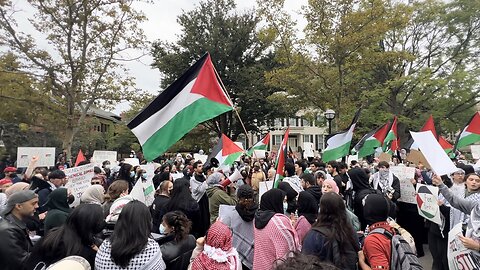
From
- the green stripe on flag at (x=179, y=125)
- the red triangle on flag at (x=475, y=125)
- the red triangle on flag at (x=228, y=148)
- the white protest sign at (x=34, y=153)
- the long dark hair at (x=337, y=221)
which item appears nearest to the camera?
the long dark hair at (x=337, y=221)

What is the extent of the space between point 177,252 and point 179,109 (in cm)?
278

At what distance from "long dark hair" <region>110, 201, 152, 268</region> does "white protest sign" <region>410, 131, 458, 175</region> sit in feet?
12.8

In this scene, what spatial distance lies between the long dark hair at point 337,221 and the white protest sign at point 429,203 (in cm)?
275

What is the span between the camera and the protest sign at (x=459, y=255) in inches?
145

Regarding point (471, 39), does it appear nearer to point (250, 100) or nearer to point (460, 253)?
point (250, 100)

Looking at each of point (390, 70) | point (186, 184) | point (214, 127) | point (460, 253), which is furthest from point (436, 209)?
point (214, 127)

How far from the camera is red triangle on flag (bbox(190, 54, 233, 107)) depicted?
5.96 meters

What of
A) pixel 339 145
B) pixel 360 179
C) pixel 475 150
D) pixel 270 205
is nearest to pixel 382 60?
pixel 475 150

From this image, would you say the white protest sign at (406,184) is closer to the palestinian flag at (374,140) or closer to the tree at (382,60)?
the palestinian flag at (374,140)

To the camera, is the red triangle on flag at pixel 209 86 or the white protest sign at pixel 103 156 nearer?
the red triangle on flag at pixel 209 86

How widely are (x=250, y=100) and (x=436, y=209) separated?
1090 inches

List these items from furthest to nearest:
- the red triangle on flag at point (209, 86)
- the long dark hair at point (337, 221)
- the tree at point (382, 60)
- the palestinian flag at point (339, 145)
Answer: the tree at point (382, 60) < the palestinian flag at point (339, 145) < the red triangle on flag at point (209, 86) < the long dark hair at point (337, 221)

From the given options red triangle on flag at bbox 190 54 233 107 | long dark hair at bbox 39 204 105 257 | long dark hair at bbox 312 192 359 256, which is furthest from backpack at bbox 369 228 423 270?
red triangle on flag at bbox 190 54 233 107

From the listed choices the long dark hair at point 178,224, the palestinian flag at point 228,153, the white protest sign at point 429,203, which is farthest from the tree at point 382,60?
the long dark hair at point 178,224
